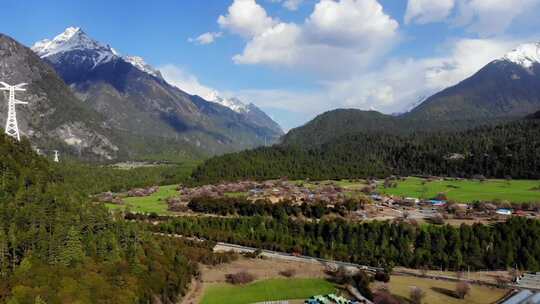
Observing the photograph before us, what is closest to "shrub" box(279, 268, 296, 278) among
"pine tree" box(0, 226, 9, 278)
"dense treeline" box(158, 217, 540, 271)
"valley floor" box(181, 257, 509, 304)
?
"valley floor" box(181, 257, 509, 304)

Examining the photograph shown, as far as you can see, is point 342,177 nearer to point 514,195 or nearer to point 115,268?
point 514,195

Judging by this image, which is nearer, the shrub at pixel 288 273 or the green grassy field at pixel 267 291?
the green grassy field at pixel 267 291

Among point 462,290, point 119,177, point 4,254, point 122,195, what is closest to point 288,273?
point 462,290

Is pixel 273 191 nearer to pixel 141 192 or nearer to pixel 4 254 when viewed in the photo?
pixel 141 192

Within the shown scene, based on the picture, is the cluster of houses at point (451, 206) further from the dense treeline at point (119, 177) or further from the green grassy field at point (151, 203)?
the dense treeline at point (119, 177)

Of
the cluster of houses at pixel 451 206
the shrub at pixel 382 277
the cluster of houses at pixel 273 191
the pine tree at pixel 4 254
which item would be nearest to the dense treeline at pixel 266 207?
the cluster of houses at pixel 273 191

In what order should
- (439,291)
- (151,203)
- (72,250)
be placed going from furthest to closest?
(151,203) → (439,291) → (72,250)

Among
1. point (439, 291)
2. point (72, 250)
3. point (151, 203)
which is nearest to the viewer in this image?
point (72, 250)

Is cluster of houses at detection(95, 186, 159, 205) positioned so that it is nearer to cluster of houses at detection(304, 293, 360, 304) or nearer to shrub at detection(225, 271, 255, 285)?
shrub at detection(225, 271, 255, 285)
